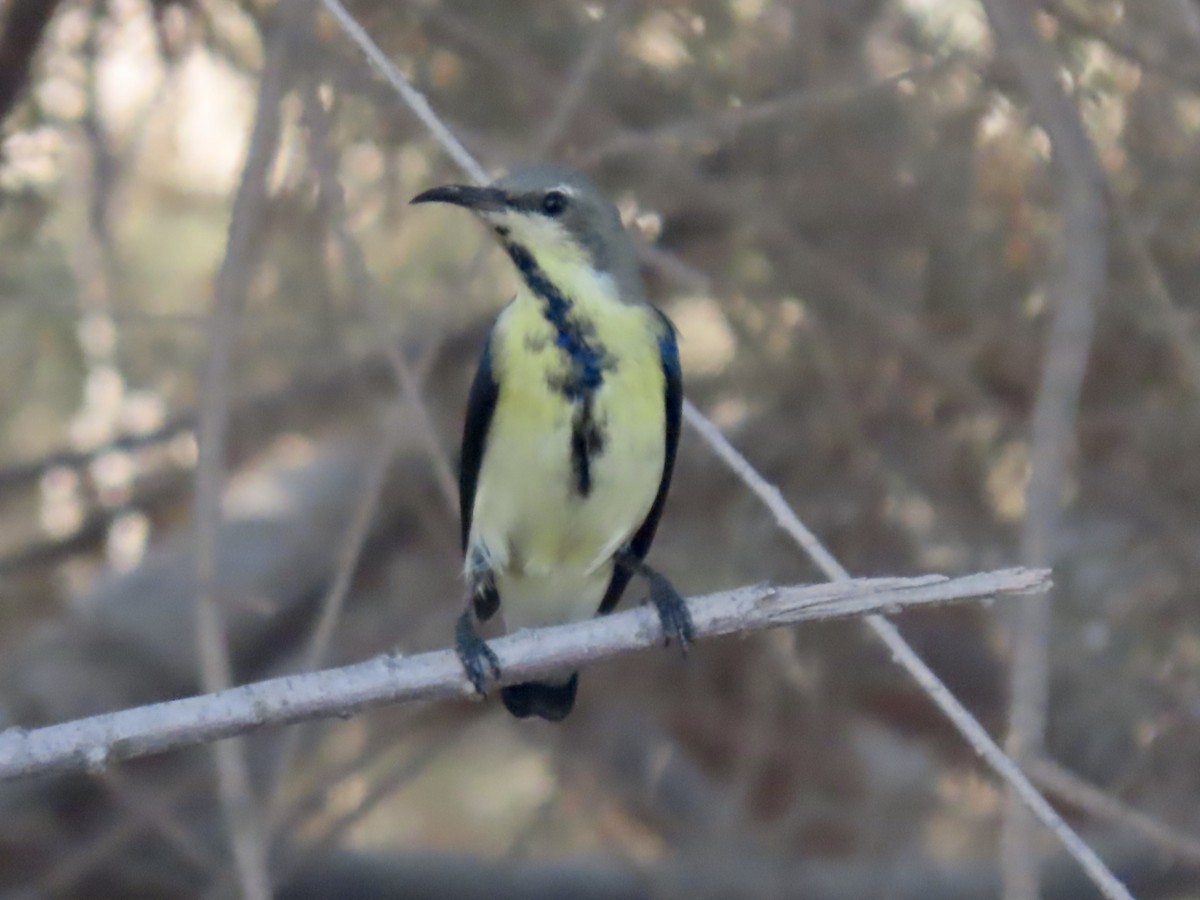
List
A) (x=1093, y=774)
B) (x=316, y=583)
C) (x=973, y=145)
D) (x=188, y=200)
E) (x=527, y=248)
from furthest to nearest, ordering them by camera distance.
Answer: (x=188, y=200)
(x=316, y=583)
(x=1093, y=774)
(x=973, y=145)
(x=527, y=248)

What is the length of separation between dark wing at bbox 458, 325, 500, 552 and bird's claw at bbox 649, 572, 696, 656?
1.55 feet

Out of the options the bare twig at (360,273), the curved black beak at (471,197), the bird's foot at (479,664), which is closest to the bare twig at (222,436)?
the bare twig at (360,273)

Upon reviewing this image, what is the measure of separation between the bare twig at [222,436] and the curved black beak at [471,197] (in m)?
0.35

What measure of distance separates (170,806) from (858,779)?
2040 millimetres

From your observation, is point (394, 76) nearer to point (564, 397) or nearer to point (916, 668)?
point (564, 397)

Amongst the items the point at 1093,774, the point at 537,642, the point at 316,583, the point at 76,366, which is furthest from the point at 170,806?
the point at 1093,774

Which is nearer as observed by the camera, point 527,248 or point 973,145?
point 527,248

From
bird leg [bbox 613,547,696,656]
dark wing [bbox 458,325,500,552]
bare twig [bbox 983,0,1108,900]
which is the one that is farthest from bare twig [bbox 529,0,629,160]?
bird leg [bbox 613,547,696,656]

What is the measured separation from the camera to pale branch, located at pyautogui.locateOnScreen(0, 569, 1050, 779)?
96.4 inches

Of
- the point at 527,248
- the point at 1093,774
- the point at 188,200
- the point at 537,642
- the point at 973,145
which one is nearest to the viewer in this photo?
the point at 537,642

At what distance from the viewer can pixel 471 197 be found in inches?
138

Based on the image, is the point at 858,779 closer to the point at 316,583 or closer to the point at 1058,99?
the point at 316,583

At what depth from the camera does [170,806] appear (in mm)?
4645

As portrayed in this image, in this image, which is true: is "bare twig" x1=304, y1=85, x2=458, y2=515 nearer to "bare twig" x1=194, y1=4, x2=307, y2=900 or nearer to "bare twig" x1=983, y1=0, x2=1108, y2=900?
"bare twig" x1=194, y1=4, x2=307, y2=900
